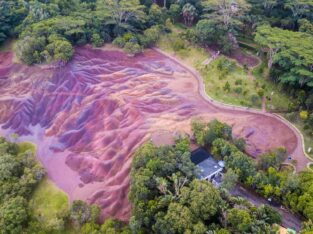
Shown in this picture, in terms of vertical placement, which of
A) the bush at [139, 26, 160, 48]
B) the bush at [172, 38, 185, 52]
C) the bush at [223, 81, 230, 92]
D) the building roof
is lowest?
the building roof

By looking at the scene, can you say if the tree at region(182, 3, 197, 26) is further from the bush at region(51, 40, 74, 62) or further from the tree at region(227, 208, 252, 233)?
the tree at region(227, 208, 252, 233)

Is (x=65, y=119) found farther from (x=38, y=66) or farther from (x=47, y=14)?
(x=47, y=14)

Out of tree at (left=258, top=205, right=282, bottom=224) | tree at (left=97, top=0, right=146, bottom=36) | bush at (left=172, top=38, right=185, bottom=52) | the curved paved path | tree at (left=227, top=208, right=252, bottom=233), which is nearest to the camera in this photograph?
tree at (left=227, top=208, right=252, bottom=233)

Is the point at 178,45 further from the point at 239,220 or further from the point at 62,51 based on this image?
the point at 239,220

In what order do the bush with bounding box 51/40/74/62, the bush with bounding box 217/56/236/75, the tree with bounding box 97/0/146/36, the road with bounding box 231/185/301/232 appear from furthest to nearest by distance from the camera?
the tree with bounding box 97/0/146/36, the bush with bounding box 217/56/236/75, the bush with bounding box 51/40/74/62, the road with bounding box 231/185/301/232

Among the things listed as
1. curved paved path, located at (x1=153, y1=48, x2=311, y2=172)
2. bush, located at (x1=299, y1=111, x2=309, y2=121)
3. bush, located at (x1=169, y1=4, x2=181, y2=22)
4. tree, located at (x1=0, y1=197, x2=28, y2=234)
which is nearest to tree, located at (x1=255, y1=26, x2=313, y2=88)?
bush, located at (x1=299, y1=111, x2=309, y2=121)

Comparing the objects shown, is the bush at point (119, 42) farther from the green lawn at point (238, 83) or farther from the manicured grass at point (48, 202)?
the manicured grass at point (48, 202)
